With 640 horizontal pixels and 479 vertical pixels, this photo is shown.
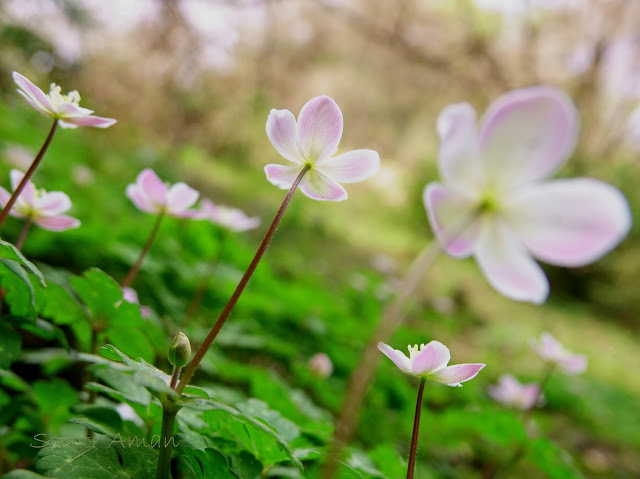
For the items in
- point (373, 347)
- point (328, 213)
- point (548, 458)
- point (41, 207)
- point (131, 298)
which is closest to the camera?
point (373, 347)

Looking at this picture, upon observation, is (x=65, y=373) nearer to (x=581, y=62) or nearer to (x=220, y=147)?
(x=220, y=147)

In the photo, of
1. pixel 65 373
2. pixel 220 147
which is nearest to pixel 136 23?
pixel 220 147

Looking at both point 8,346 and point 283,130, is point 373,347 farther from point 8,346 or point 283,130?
point 8,346

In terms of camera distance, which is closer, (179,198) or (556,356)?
(179,198)

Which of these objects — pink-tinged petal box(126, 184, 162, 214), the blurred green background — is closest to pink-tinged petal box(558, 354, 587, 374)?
the blurred green background

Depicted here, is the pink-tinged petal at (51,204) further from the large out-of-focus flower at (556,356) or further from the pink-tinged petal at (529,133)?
the large out-of-focus flower at (556,356)

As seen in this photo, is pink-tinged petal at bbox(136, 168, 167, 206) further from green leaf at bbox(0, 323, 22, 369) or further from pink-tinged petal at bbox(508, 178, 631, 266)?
pink-tinged petal at bbox(508, 178, 631, 266)

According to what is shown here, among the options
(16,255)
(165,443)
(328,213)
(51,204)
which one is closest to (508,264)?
(165,443)
